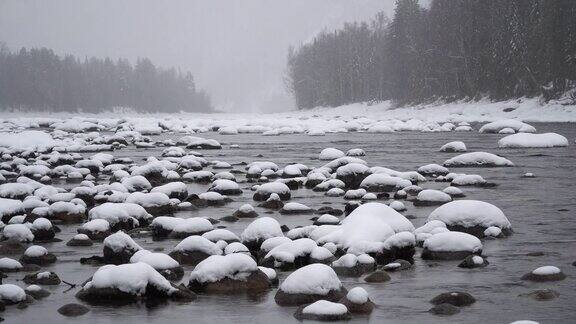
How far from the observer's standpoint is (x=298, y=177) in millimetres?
13648

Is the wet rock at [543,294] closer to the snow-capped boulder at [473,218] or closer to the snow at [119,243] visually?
the snow-capped boulder at [473,218]

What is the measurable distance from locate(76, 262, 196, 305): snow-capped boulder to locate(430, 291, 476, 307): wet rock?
Answer: 6.90ft

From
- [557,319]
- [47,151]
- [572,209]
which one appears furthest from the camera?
[47,151]

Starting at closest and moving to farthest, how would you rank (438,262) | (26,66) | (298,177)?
(438,262), (298,177), (26,66)

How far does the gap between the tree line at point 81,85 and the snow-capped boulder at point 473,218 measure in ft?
374

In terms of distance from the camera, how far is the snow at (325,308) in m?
4.72

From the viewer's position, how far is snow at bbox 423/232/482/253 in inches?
260

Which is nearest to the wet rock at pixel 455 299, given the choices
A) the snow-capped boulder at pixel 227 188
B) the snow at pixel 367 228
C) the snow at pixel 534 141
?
the snow at pixel 367 228

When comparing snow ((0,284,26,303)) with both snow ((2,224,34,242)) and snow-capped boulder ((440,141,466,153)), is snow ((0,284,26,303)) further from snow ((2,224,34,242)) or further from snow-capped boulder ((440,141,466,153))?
snow-capped boulder ((440,141,466,153))

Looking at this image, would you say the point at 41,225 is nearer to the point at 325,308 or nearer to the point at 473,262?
the point at 325,308

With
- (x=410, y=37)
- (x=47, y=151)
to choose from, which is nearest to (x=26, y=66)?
(x=410, y=37)

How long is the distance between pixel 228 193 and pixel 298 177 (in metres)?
→ 2.40

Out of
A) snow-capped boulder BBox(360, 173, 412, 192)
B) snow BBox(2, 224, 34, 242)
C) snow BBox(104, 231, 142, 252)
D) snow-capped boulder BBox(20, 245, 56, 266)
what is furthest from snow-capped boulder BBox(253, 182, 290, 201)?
snow-capped boulder BBox(20, 245, 56, 266)

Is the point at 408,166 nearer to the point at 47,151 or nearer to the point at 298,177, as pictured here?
the point at 298,177
